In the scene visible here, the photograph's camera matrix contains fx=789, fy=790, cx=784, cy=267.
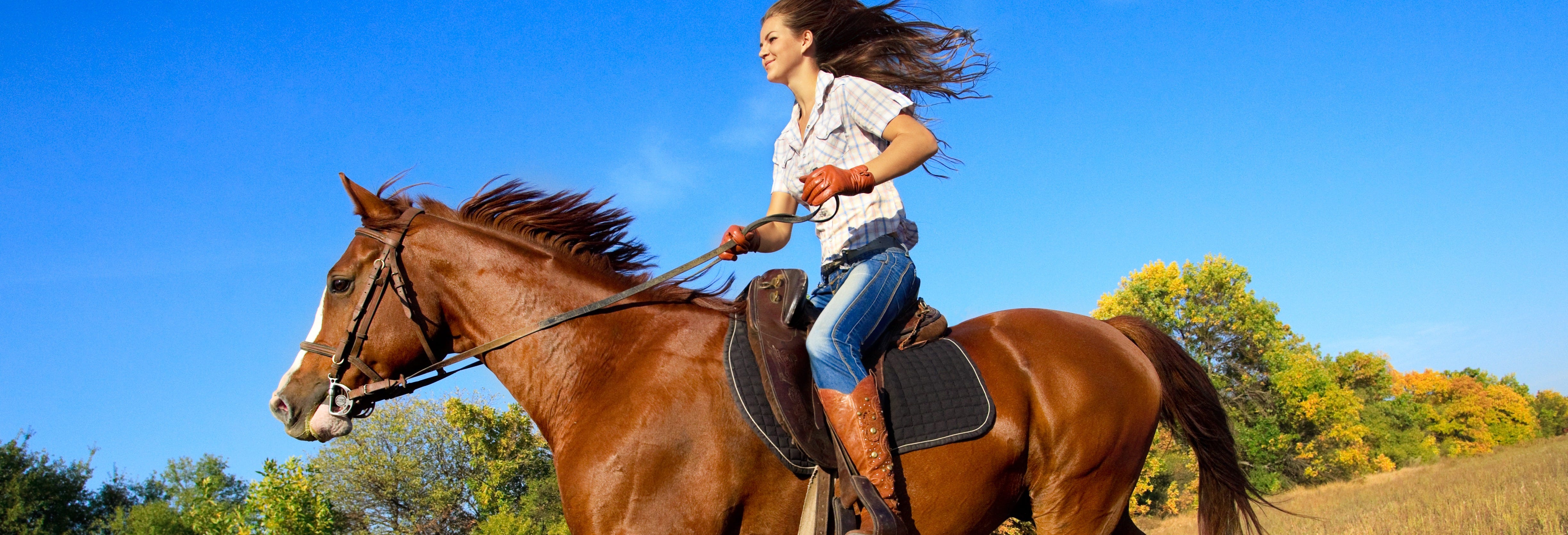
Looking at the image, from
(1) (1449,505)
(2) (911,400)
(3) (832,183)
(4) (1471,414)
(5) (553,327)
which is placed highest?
(4) (1471,414)

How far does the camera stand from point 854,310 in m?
3.52

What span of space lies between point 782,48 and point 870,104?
29.0 inches

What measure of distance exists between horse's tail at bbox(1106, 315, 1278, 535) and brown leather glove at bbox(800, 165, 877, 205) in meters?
2.38

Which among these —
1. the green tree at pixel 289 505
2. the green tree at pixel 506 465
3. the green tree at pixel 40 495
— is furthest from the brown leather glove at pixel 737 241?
the green tree at pixel 40 495

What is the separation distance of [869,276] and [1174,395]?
2.37 meters

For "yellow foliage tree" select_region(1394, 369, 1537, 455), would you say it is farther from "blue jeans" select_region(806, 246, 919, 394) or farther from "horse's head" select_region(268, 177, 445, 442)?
"horse's head" select_region(268, 177, 445, 442)

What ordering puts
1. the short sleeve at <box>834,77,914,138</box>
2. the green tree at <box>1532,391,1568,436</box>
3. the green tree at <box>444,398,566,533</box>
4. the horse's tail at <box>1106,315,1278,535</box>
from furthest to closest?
1. the green tree at <box>1532,391,1568,436</box>
2. the green tree at <box>444,398,566,533</box>
3. the horse's tail at <box>1106,315,1278,535</box>
4. the short sleeve at <box>834,77,914,138</box>

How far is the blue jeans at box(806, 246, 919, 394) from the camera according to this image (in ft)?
11.1

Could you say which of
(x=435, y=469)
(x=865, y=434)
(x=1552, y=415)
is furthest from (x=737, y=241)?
(x=1552, y=415)

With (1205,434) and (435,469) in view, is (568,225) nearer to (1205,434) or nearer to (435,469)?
(1205,434)

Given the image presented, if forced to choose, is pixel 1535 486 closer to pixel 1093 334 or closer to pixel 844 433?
pixel 1093 334

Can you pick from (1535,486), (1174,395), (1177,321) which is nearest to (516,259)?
(1174,395)

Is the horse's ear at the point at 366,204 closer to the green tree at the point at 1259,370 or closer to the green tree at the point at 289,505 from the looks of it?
the green tree at the point at 289,505

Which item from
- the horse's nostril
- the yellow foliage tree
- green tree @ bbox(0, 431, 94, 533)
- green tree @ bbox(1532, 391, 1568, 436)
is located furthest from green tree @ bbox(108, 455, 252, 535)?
green tree @ bbox(1532, 391, 1568, 436)
